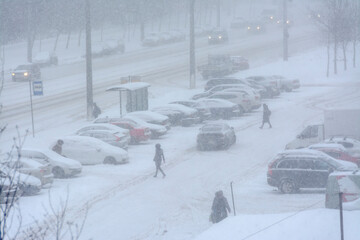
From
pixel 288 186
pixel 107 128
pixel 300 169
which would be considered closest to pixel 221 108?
pixel 107 128

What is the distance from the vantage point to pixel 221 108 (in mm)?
31141

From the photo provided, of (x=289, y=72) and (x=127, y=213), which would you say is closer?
(x=127, y=213)

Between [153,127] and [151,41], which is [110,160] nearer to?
[153,127]

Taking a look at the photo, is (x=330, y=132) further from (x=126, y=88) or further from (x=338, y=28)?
(x=338, y=28)

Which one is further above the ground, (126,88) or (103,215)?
(126,88)

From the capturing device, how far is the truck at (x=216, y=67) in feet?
148

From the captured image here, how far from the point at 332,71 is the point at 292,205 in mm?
32841

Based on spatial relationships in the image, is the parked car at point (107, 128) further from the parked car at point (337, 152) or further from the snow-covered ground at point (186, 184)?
the parked car at point (337, 152)

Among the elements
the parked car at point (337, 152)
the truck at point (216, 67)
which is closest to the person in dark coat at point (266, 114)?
the parked car at point (337, 152)

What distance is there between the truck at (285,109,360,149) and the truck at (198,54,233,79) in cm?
2252

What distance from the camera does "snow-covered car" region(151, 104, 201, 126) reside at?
29.2 m

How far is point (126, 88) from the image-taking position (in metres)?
29.6

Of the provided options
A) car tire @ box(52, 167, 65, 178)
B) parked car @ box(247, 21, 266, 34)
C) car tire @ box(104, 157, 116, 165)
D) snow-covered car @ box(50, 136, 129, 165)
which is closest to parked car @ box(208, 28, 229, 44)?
parked car @ box(247, 21, 266, 34)

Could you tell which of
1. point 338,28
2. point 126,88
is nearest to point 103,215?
point 126,88
